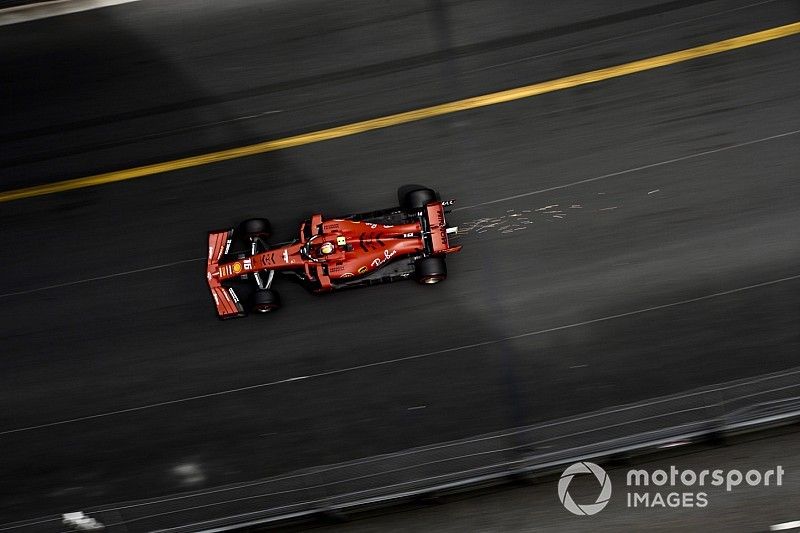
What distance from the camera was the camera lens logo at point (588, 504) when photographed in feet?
29.5

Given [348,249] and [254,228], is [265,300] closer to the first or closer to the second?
[254,228]

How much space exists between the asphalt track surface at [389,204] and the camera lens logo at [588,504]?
1.11 m

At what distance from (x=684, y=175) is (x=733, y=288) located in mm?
1857

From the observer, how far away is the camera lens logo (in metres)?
8.98

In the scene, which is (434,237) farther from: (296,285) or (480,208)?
(296,285)

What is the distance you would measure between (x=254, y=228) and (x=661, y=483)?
6713 millimetres

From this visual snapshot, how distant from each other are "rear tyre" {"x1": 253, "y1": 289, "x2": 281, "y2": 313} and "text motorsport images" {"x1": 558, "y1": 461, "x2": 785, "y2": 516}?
4.76 metres

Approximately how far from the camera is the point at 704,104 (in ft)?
34.3

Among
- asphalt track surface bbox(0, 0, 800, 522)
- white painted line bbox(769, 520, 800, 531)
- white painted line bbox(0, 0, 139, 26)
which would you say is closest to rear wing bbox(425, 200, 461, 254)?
asphalt track surface bbox(0, 0, 800, 522)

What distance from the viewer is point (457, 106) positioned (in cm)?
1055

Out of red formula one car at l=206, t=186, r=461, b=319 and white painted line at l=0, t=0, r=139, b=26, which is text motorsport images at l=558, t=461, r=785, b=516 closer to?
red formula one car at l=206, t=186, r=461, b=319

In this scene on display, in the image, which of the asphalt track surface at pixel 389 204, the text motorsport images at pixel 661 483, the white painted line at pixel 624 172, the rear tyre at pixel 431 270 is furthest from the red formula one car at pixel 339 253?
the text motorsport images at pixel 661 483

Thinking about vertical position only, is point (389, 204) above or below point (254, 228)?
above

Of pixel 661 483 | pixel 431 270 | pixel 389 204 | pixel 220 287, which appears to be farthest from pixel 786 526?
pixel 220 287
